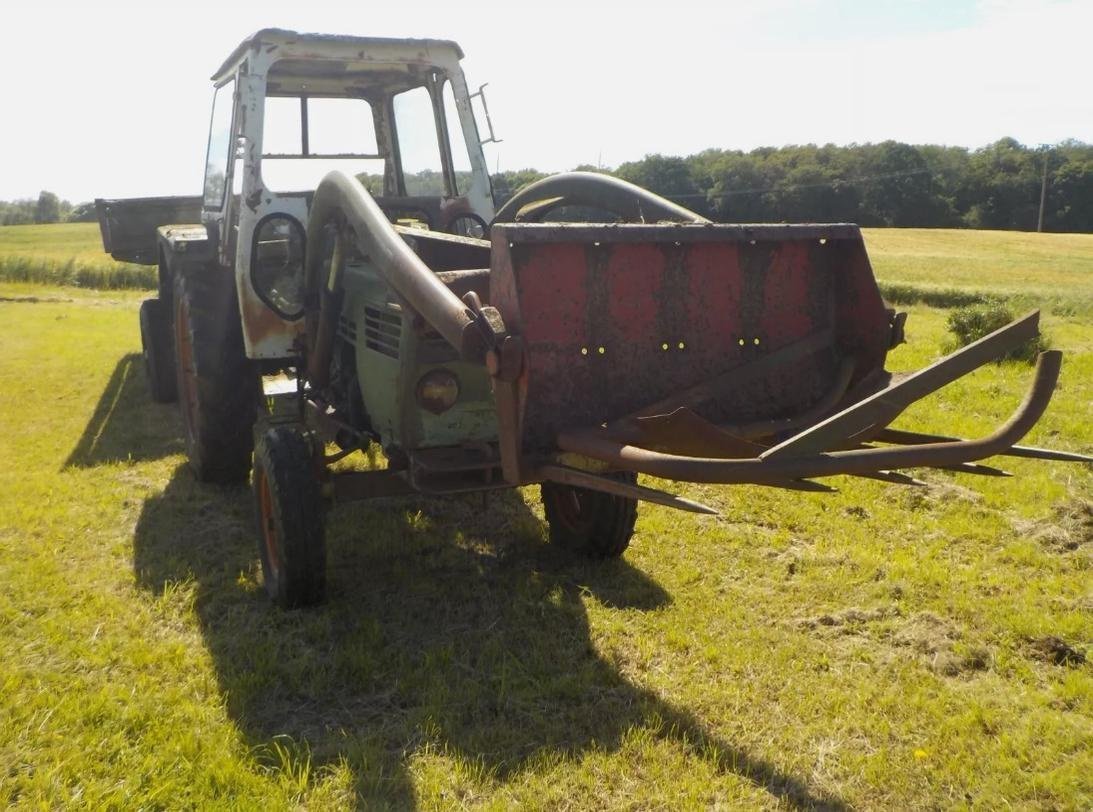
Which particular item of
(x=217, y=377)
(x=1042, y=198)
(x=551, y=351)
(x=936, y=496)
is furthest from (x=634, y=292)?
(x=1042, y=198)

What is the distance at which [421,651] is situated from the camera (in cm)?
350

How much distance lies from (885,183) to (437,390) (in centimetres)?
2828

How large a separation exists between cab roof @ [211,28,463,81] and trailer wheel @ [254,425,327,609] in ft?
6.20

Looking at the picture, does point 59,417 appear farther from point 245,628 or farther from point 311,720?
point 311,720

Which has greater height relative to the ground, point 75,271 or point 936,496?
point 75,271

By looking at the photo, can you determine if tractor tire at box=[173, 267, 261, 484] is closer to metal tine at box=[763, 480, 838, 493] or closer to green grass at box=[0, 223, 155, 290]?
metal tine at box=[763, 480, 838, 493]

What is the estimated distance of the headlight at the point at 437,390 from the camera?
343 cm

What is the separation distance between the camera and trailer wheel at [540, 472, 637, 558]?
422 cm

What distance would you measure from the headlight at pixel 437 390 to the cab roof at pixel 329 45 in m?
2.03

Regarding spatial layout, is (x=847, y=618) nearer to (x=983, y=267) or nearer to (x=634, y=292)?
(x=634, y=292)

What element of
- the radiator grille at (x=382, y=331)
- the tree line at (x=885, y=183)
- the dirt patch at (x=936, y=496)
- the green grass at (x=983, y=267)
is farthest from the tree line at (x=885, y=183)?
the radiator grille at (x=382, y=331)

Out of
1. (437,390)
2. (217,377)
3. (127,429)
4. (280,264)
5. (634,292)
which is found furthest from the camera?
(127,429)

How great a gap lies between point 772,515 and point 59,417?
542cm

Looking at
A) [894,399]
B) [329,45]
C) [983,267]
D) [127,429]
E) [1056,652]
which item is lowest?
[1056,652]
